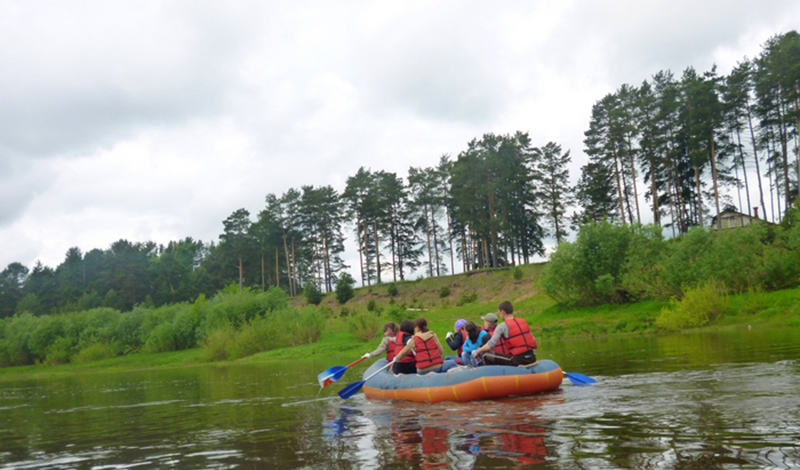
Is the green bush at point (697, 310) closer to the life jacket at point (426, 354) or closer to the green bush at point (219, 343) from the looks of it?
the life jacket at point (426, 354)

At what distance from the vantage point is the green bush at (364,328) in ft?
120

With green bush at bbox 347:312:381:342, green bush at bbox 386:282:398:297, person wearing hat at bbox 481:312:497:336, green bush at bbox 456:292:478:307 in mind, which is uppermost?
green bush at bbox 386:282:398:297

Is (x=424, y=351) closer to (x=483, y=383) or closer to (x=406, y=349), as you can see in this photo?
(x=406, y=349)

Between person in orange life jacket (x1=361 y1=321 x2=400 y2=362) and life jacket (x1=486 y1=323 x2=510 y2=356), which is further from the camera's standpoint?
person in orange life jacket (x1=361 y1=321 x2=400 y2=362)

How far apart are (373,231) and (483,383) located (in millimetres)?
58082

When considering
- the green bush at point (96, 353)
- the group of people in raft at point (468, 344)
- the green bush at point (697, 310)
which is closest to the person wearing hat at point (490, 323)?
the group of people in raft at point (468, 344)

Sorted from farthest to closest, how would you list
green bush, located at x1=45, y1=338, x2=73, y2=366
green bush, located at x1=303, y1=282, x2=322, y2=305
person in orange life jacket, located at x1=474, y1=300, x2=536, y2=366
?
green bush, located at x1=303, y1=282, x2=322, y2=305, green bush, located at x1=45, y1=338, x2=73, y2=366, person in orange life jacket, located at x1=474, y1=300, x2=536, y2=366

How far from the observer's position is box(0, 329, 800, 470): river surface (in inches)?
252

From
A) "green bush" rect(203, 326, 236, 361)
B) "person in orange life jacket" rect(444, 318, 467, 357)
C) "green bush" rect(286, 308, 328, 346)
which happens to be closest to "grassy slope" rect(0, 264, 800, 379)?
"green bush" rect(286, 308, 328, 346)

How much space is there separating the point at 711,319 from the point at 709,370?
16.0m

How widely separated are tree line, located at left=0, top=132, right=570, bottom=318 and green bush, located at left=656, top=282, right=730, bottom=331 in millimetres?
30224

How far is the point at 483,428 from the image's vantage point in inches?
333

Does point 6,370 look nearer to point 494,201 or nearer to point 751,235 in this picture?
point 494,201

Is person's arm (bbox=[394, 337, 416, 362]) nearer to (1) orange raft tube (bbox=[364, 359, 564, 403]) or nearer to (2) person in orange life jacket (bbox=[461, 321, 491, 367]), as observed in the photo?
(1) orange raft tube (bbox=[364, 359, 564, 403])
